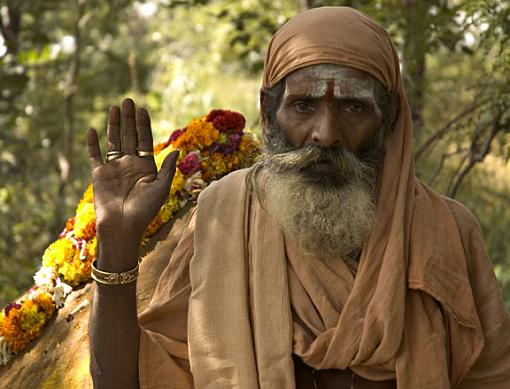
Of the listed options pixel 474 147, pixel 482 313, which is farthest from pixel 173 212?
pixel 474 147

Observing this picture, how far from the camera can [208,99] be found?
34.1 feet

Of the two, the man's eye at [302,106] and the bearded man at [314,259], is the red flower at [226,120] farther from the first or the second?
the man's eye at [302,106]

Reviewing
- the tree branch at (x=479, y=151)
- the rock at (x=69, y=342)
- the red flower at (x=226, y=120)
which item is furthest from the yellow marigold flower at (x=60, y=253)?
the tree branch at (x=479, y=151)

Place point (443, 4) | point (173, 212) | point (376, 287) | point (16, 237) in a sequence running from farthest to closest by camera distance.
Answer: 1. point (16, 237)
2. point (443, 4)
3. point (173, 212)
4. point (376, 287)

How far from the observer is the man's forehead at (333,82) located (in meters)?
A: 2.78

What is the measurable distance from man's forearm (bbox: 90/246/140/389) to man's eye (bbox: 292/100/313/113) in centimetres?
81

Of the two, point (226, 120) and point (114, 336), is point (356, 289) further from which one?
point (226, 120)

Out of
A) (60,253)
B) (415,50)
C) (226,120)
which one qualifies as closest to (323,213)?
(226,120)

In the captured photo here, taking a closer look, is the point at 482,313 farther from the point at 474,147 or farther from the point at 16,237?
the point at 16,237

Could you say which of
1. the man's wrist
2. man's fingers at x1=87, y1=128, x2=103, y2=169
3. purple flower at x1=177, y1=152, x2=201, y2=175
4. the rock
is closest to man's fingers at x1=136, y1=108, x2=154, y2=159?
man's fingers at x1=87, y1=128, x2=103, y2=169

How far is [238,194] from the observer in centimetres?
299

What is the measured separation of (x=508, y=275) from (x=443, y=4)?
2343mm

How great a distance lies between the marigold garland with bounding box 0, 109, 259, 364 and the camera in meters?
3.70

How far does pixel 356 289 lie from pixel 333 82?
679 mm
